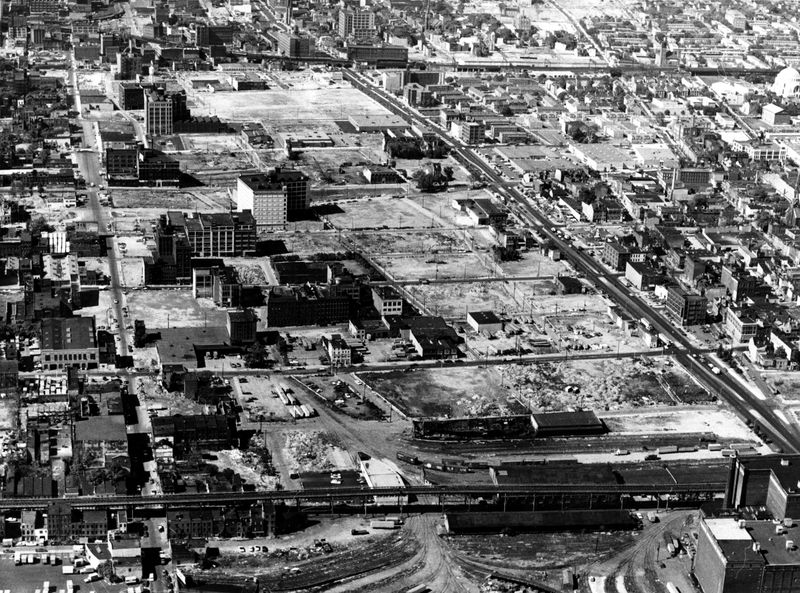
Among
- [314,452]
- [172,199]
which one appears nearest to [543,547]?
[314,452]

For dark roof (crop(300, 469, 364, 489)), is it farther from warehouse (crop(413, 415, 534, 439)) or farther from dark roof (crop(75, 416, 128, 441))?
dark roof (crop(75, 416, 128, 441))

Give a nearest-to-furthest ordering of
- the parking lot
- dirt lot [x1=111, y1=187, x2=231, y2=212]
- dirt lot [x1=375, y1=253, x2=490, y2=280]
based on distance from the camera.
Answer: the parking lot, dirt lot [x1=375, y1=253, x2=490, y2=280], dirt lot [x1=111, y1=187, x2=231, y2=212]

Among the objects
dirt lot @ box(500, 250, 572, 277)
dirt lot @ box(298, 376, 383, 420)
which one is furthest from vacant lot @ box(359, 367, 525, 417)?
dirt lot @ box(500, 250, 572, 277)

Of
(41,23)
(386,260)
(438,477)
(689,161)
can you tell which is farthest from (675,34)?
(438,477)

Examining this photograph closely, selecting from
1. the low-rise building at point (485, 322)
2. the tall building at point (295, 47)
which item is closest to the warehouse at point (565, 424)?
the low-rise building at point (485, 322)

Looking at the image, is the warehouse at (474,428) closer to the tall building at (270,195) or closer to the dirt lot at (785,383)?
the dirt lot at (785,383)

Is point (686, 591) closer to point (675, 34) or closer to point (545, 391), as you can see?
point (545, 391)
